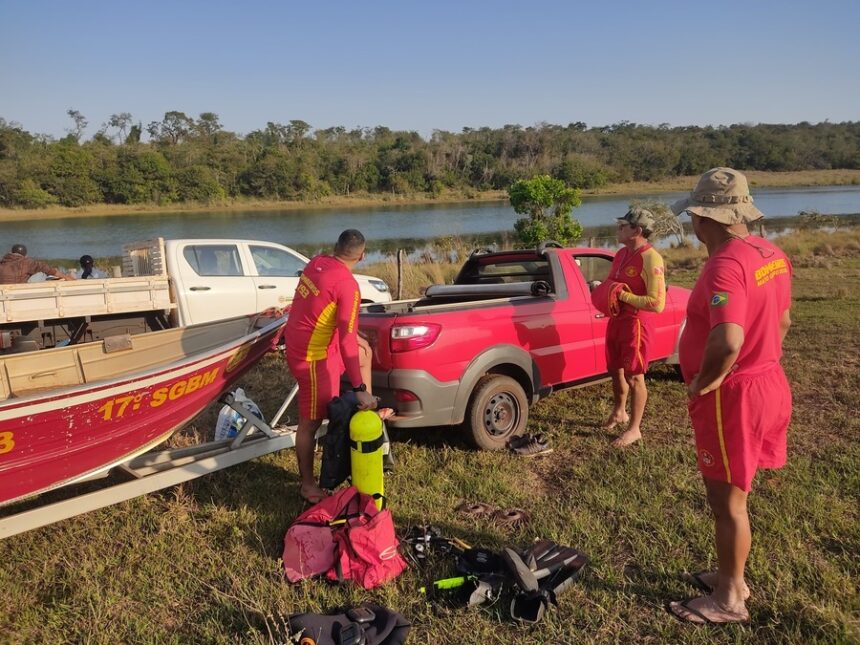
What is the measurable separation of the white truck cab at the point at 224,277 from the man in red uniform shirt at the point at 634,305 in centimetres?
560

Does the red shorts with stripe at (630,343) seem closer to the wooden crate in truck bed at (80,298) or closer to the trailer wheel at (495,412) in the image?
the trailer wheel at (495,412)

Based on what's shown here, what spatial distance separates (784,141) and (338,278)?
385 feet

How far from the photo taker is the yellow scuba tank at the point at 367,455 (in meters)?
3.64

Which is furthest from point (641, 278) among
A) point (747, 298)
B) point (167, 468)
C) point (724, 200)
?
point (167, 468)

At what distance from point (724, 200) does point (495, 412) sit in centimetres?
268

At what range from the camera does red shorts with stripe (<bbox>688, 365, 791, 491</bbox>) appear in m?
2.61

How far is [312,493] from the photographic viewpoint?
158 inches

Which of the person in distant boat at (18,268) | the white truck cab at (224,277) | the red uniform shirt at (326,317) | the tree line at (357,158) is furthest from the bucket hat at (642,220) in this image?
the tree line at (357,158)

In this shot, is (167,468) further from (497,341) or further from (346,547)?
(497,341)

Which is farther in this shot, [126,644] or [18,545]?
[18,545]

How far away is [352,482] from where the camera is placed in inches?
146

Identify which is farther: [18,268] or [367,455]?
[18,268]

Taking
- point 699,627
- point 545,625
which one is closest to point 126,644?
point 545,625

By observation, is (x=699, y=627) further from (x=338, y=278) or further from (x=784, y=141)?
(x=784, y=141)
